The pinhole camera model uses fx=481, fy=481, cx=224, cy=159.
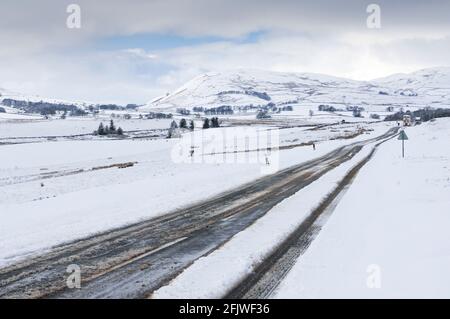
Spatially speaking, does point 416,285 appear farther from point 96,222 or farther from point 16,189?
point 16,189

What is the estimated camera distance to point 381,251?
1055cm

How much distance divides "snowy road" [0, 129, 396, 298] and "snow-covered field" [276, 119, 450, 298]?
2427mm

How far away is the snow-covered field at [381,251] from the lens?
8.06 meters

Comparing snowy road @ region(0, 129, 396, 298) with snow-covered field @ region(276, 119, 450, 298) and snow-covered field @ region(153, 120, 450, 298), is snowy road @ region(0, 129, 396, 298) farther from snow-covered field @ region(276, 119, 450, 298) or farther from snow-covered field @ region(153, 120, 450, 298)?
snow-covered field @ region(276, 119, 450, 298)

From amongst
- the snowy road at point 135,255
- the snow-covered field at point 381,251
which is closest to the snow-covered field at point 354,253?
the snow-covered field at point 381,251

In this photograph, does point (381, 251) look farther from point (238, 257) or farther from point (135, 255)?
point (135, 255)

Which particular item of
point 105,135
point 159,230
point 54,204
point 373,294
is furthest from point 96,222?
point 105,135

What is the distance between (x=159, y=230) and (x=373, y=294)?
690 cm

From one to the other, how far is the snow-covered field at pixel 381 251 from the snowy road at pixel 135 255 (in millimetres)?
2427

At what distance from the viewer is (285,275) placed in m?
8.84

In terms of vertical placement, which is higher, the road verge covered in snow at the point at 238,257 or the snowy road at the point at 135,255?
the road verge covered in snow at the point at 238,257

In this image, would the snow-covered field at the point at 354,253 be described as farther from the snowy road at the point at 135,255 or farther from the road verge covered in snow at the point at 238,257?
the snowy road at the point at 135,255

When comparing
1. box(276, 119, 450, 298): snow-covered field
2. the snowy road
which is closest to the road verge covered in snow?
the snowy road

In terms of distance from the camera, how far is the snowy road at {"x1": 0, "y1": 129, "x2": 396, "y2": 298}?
8.27 metres
